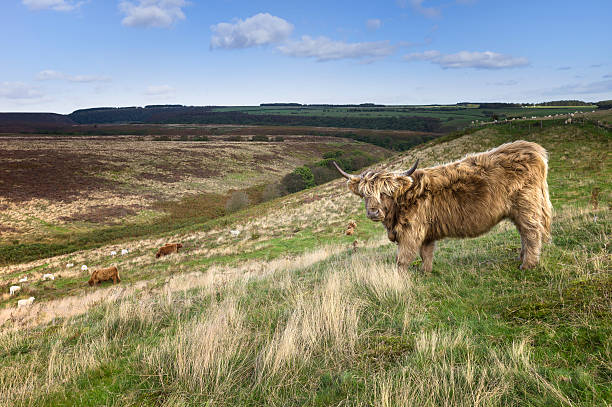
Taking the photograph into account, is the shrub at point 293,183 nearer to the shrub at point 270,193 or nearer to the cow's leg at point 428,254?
the shrub at point 270,193

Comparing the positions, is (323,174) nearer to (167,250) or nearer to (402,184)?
(167,250)

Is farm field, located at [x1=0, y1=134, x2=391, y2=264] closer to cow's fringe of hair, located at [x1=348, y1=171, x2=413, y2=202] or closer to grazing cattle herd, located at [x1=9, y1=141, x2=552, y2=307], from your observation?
cow's fringe of hair, located at [x1=348, y1=171, x2=413, y2=202]

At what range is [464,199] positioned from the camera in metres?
5.41

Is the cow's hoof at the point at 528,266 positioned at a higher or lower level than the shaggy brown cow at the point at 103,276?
higher

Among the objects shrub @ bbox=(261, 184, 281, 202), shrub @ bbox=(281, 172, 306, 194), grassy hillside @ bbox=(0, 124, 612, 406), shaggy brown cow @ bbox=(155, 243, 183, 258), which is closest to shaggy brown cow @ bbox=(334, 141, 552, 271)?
grassy hillside @ bbox=(0, 124, 612, 406)

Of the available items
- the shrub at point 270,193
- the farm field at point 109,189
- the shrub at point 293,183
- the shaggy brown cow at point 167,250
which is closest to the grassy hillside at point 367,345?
the shaggy brown cow at point 167,250

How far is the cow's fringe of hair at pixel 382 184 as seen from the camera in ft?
18.1

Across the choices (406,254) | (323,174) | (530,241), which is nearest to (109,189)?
(323,174)

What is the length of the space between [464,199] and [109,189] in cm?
6429

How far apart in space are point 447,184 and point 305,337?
147 inches

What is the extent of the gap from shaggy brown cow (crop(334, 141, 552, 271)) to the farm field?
3814cm

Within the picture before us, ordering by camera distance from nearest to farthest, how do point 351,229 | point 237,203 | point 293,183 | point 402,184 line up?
point 402,184, point 351,229, point 237,203, point 293,183

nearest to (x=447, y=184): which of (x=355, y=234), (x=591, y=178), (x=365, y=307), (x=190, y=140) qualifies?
(x=365, y=307)

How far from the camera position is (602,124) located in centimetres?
3005
